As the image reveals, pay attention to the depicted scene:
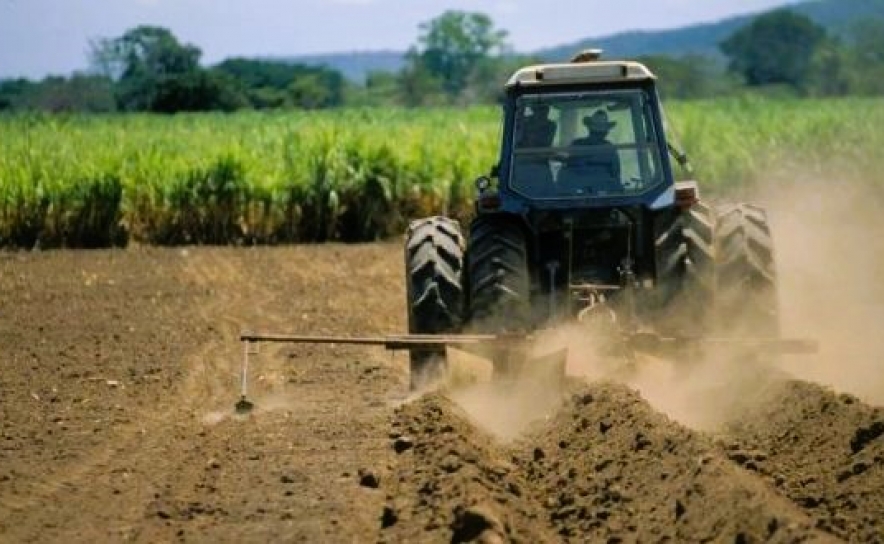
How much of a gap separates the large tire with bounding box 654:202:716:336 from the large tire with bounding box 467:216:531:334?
0.80 meters

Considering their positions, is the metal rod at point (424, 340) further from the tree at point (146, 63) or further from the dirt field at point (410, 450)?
the tree at point (146, 63)

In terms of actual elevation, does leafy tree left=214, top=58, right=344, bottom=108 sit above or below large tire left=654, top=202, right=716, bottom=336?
below

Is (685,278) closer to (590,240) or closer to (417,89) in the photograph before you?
(590,240)

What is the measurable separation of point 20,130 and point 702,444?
25.3 metres

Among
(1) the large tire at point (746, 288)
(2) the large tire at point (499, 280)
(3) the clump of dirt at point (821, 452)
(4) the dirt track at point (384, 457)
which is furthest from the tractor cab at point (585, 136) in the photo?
(3) the clump of dirt at point (821, 452)

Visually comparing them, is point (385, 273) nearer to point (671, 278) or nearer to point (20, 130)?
point (671, 278)

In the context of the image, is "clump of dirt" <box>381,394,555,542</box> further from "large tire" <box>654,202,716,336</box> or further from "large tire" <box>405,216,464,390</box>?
"large tire" <box>654,202,716,336</box>

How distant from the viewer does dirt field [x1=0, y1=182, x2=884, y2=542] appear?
6.68 metres

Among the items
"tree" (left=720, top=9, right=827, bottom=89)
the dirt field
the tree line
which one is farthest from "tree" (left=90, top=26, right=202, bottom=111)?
the dirt field

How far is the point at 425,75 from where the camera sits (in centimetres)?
9675

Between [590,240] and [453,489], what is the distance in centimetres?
316

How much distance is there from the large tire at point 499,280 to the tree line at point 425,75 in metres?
40.5

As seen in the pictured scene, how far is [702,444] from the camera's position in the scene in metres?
7.44

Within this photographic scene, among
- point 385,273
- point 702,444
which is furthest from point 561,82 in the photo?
point 385,273
